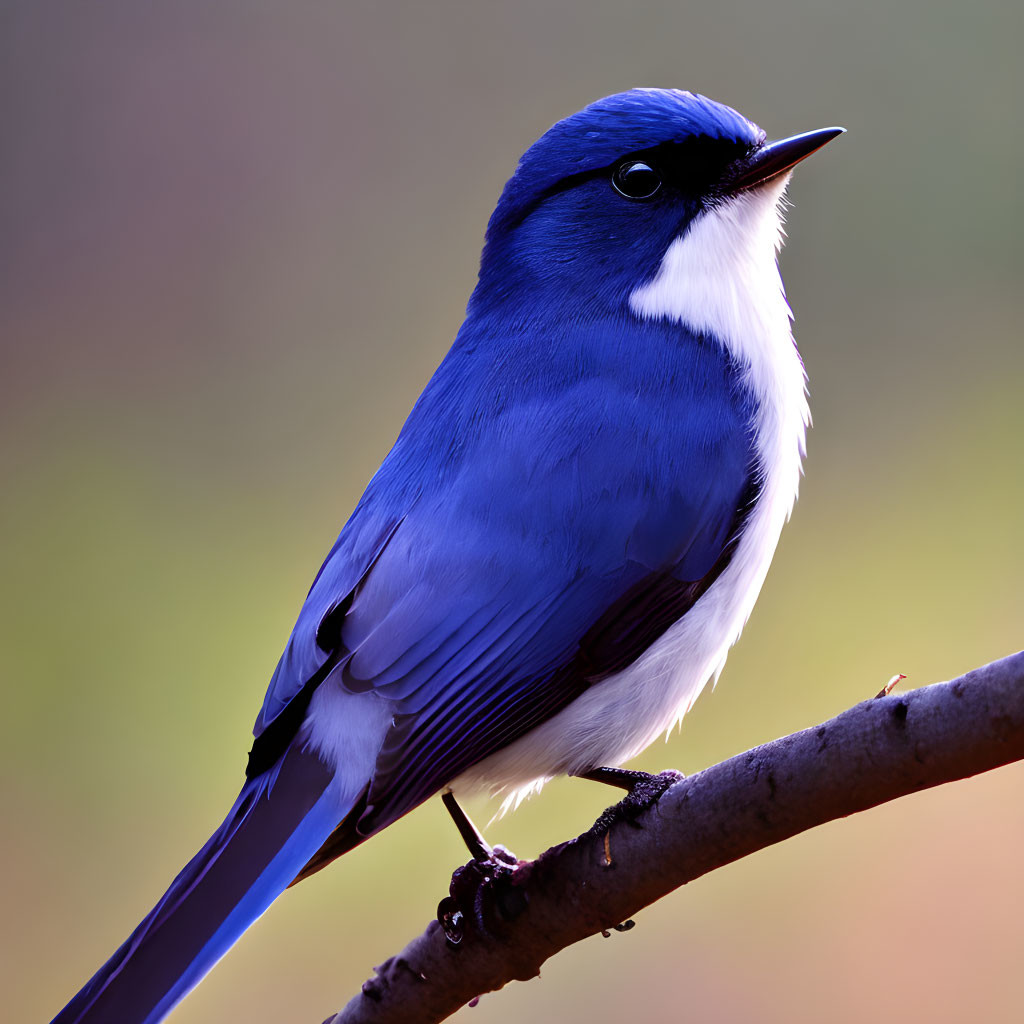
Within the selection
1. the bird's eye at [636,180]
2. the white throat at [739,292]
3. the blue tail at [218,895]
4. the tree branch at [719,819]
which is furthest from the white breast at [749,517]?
the blue tail at [218,895]

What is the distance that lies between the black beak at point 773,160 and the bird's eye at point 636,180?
A: 162mm

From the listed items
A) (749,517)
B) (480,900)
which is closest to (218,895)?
(480,900)

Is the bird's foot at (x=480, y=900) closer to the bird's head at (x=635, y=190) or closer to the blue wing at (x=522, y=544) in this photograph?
the blue wing at (x=522, y=544)

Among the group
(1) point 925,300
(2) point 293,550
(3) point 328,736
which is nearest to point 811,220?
(1) point 925,300

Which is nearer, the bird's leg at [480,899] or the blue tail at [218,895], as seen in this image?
the blue tail at [218,895]

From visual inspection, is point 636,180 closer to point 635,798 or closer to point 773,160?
point 773,160

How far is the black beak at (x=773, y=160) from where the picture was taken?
2838mm

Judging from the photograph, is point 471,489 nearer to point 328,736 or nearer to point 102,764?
point 328,736

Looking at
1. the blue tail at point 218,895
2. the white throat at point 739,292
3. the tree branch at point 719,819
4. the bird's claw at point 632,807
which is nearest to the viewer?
the tree branch at point 719,819

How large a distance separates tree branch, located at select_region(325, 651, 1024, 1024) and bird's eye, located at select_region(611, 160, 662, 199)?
136 centimetres

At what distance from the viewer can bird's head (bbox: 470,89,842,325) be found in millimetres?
2840

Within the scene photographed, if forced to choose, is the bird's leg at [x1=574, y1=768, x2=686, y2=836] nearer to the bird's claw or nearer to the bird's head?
the bird's claw

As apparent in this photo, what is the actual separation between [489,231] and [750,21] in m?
2.24

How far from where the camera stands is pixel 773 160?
2.85 meters
